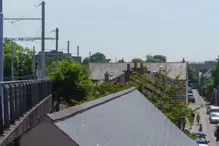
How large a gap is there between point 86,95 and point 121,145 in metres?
29.9

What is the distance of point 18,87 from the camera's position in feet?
42.3

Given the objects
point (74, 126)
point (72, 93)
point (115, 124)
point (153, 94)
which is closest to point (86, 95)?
point (72, 93)

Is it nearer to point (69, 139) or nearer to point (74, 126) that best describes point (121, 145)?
point (74, 126)

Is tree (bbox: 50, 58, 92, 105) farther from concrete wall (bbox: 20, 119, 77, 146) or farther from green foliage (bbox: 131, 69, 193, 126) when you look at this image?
concrete wall (bbox: 20, 119, 77, 146)

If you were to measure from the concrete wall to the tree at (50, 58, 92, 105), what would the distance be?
31.5 meters

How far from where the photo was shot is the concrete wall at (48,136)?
4.36m

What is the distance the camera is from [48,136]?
4.41 m

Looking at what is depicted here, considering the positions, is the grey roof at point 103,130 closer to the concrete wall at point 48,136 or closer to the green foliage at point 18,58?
the concrete wall at point 48,136

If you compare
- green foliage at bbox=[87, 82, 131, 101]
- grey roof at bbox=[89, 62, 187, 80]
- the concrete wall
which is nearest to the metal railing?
the concrete wall

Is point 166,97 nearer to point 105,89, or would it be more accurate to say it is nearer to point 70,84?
point 105,89

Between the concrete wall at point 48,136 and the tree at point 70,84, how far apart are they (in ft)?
103

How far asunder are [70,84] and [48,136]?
3225 centimetres

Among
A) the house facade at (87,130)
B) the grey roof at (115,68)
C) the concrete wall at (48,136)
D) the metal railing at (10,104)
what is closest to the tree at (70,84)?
the metal railing at (10,104)

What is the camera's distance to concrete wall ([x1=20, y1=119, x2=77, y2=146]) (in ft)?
14.3
